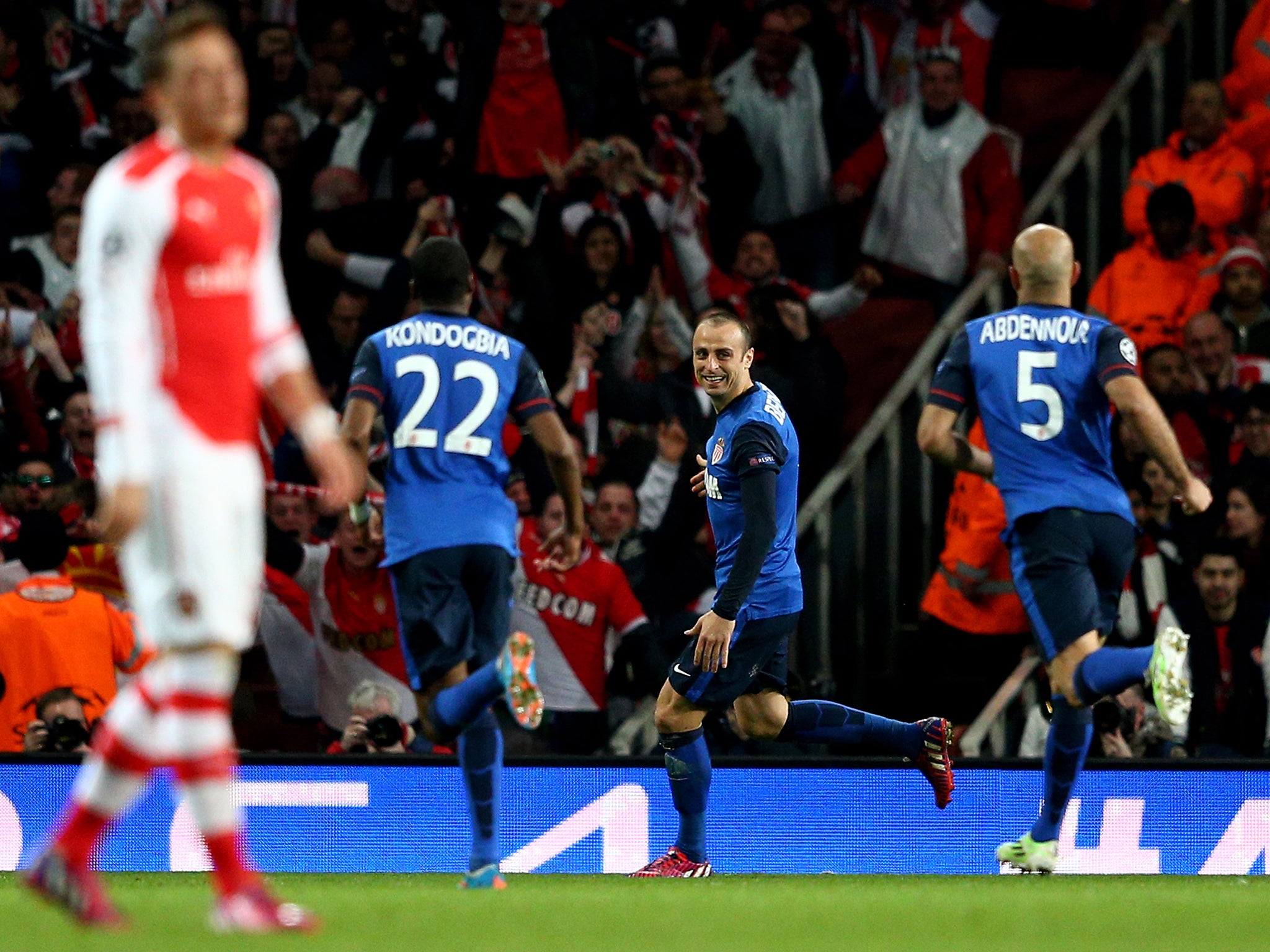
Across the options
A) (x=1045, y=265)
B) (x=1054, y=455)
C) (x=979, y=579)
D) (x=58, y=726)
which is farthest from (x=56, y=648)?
(x=1045, y=265)

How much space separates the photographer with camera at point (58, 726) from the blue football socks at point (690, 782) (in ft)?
8.63

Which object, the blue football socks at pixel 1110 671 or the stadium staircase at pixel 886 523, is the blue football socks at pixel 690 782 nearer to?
the blue football socks at pixel 1110 671

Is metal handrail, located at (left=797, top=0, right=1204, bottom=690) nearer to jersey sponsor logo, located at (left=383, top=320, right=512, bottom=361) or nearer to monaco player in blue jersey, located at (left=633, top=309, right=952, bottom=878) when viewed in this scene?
monaco player in blue jersey, located at (left=633, top=309, right=952, bottom=878)

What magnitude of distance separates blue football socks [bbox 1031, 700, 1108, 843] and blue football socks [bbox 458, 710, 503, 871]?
200 centimetres

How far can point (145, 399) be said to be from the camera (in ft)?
14.7

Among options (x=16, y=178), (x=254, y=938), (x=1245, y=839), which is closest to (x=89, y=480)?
(x=16, y=178)

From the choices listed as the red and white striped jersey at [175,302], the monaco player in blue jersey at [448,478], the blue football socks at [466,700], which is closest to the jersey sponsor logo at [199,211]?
the red and white striped jersey at [175,302]

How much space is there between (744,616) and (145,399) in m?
3.28

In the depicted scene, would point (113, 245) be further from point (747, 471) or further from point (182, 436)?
point (747, 471)

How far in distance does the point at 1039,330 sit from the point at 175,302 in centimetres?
367

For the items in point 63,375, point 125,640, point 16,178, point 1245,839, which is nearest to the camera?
point 1245,839

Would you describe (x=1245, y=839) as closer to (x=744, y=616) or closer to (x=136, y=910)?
(x=744, y=616)

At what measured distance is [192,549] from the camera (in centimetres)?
455

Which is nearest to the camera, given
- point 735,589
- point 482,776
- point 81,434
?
point 482,776
